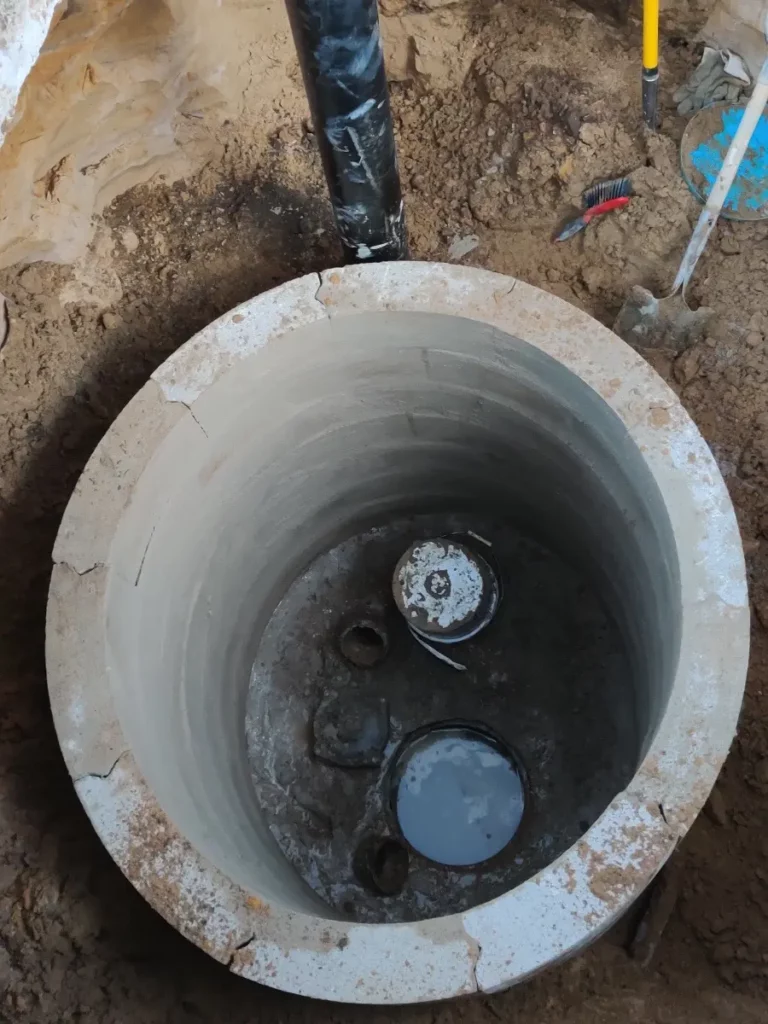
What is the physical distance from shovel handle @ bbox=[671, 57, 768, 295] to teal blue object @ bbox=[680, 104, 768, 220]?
0.13m

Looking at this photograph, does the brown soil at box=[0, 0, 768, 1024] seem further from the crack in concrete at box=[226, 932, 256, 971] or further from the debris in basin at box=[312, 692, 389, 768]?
the debris in basin at box=[312, 692, 389, 768]

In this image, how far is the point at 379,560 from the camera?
2.92 m

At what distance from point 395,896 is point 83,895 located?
2.97 ft

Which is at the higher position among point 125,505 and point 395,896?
point 125,505

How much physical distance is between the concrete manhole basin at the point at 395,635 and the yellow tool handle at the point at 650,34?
0.97 m

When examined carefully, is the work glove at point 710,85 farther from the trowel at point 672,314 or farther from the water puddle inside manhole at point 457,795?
the water puddle inside manhole at point 457,795

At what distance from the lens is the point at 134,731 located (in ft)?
5.85

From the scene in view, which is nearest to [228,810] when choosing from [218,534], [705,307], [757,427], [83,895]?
[83,895]

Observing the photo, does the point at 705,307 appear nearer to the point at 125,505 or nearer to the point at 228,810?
the point at 125,505

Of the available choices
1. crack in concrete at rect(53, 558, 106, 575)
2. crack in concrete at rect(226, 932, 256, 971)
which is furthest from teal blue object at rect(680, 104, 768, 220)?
crack in concrete at rect(226, 932, 256, 971)

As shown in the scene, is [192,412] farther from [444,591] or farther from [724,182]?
[724,182]

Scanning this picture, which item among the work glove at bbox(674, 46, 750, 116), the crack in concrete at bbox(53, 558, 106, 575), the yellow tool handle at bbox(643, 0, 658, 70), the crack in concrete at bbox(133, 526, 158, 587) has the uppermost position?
the yellow tool handle at bbox(643, 0, 658, 70)

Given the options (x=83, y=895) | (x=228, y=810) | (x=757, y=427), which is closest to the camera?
(x=83, y=895)

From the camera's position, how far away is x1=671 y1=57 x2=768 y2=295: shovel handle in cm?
208
